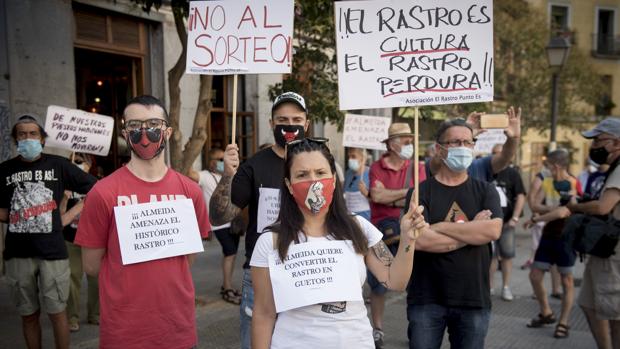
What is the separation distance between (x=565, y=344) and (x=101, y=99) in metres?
8.90

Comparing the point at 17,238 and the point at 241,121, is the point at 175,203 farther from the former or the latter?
the point at 241,121

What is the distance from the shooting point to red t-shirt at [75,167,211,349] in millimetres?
2760

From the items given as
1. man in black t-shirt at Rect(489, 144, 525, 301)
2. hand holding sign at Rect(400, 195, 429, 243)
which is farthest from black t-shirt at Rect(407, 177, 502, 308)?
man in black t-shirt at Rect(489, 144, 525, 301)

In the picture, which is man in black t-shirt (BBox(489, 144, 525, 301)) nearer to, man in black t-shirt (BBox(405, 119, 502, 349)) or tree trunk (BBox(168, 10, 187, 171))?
man in black t-shirt (BBox(405, 119, 502, 349))

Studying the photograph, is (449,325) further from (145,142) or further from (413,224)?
(145,142)

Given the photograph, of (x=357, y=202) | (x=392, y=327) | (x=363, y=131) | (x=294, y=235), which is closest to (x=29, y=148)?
(x=294, y=235)

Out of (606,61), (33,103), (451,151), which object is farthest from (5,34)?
(606,61)

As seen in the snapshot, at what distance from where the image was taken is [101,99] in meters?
10.2

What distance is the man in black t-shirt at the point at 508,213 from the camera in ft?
22.6

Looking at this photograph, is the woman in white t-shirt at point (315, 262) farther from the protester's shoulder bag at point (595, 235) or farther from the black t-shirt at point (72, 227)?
the black t-shirt at point (72, 227)

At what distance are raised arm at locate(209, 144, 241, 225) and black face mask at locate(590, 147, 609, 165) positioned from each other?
3.00m

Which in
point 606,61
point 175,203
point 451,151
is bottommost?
point 175,203

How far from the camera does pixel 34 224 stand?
432 cm

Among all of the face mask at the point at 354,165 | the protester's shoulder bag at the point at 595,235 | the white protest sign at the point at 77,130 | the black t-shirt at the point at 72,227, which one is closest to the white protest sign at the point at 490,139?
the face mask at the point at 354,165
